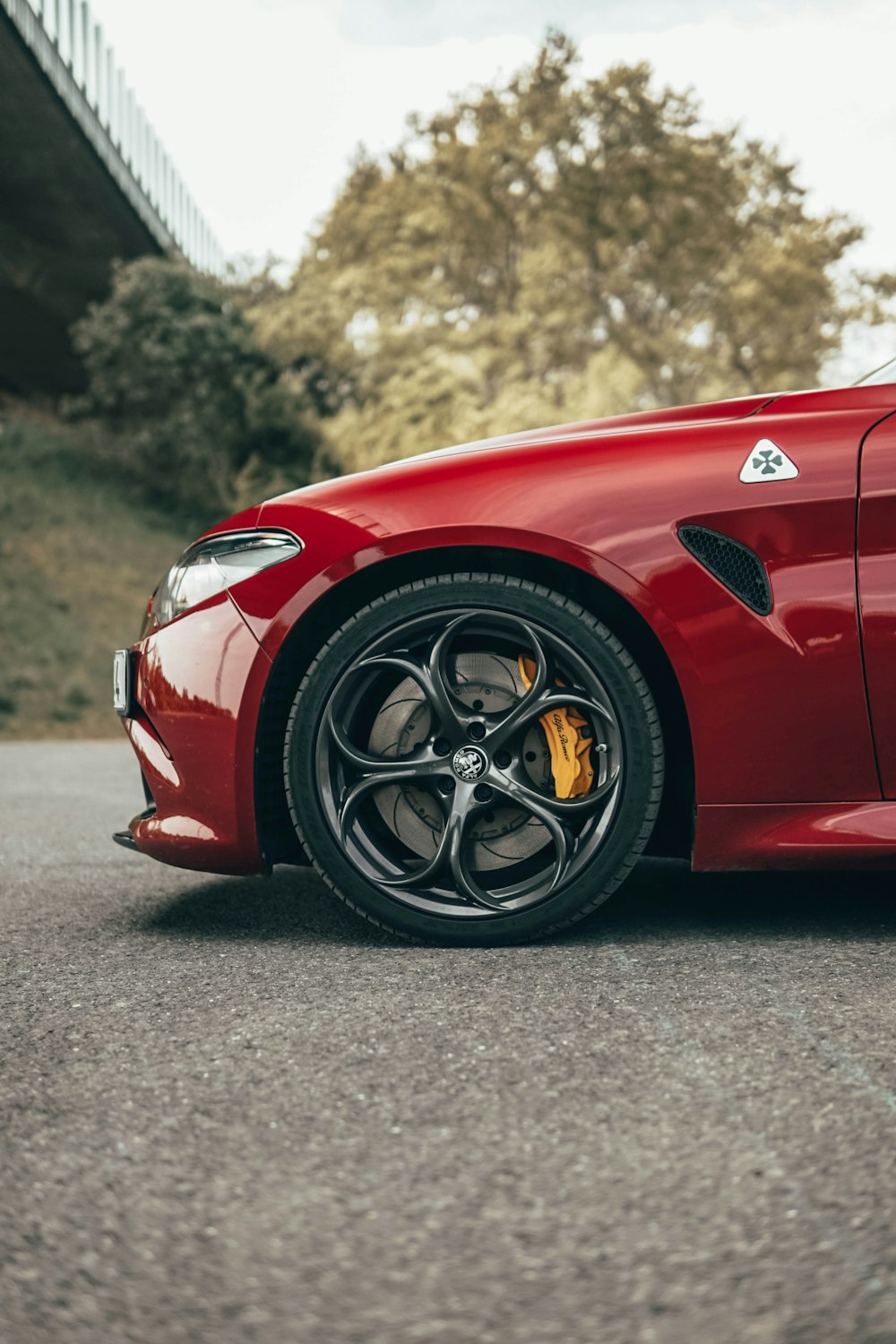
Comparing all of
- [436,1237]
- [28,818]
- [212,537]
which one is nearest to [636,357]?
[28,818]

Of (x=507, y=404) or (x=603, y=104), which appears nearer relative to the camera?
(x=507, y=404)

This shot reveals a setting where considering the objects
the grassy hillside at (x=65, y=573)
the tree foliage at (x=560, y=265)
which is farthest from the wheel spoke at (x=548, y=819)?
the tree foliage at (x=560, y=265)

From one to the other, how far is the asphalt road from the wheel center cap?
0.37 m

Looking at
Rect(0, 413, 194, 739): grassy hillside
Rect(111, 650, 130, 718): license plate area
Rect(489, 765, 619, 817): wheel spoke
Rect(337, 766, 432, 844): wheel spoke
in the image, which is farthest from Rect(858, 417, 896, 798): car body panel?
Rect(0, 413, 194, 739): grassy hillside

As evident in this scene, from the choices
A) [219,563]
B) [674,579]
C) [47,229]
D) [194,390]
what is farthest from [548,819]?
[47,229]

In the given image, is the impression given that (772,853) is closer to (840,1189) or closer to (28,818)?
(840,1189)

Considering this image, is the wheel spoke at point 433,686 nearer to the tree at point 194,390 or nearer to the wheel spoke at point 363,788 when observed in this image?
the wheel spoke at point 363,788

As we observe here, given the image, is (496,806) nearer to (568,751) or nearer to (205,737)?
(568,751)

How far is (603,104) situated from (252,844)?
80.9 ft

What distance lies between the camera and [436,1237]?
140cm

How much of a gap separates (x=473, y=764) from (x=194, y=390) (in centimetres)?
2219

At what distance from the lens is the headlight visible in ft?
9.21

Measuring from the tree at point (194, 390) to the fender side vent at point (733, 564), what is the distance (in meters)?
21.2

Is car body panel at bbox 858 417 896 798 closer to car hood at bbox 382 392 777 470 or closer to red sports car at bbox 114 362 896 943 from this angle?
red sports car at bbox 114 362 896 943
